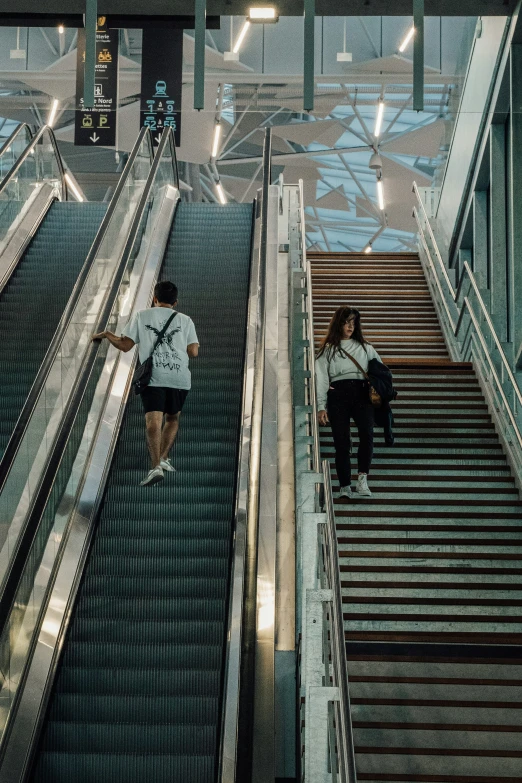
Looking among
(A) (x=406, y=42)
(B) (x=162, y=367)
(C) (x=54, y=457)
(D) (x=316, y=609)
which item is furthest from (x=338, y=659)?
(A) (x=406, y=42)

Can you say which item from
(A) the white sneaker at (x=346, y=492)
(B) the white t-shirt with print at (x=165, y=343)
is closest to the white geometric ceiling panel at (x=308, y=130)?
(B) the white t-shirt with print at (x=165, y=343)

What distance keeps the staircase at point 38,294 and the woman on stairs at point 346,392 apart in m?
2.67

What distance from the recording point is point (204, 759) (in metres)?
5.93

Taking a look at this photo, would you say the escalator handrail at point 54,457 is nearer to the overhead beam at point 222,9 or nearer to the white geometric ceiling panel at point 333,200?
the overhead beam at point 222,9

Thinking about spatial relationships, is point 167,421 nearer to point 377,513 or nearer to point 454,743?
point 377,513

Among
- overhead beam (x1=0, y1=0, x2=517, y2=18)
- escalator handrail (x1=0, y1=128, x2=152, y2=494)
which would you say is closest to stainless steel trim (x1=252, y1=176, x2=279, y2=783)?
escalator handrail (x1=0, y1=128, x2=152, y2=494)

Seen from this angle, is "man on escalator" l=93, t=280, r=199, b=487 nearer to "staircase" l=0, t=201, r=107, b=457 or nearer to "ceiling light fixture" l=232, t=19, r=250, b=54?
"staircase" l=0, t=201, r=107, b=457

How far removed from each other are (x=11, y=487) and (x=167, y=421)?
6.60 feet

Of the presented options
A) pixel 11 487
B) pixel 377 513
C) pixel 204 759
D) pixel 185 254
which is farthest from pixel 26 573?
pixel 185 254

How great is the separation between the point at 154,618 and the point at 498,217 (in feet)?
26.0

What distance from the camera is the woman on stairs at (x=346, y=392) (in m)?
8.85

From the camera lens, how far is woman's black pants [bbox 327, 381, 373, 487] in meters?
8.85

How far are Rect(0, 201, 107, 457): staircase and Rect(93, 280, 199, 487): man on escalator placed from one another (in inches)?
53.5

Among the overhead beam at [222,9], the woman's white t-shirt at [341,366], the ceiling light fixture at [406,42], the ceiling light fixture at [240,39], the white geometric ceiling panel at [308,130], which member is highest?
the white geometric ceiling panel at [308,130]
